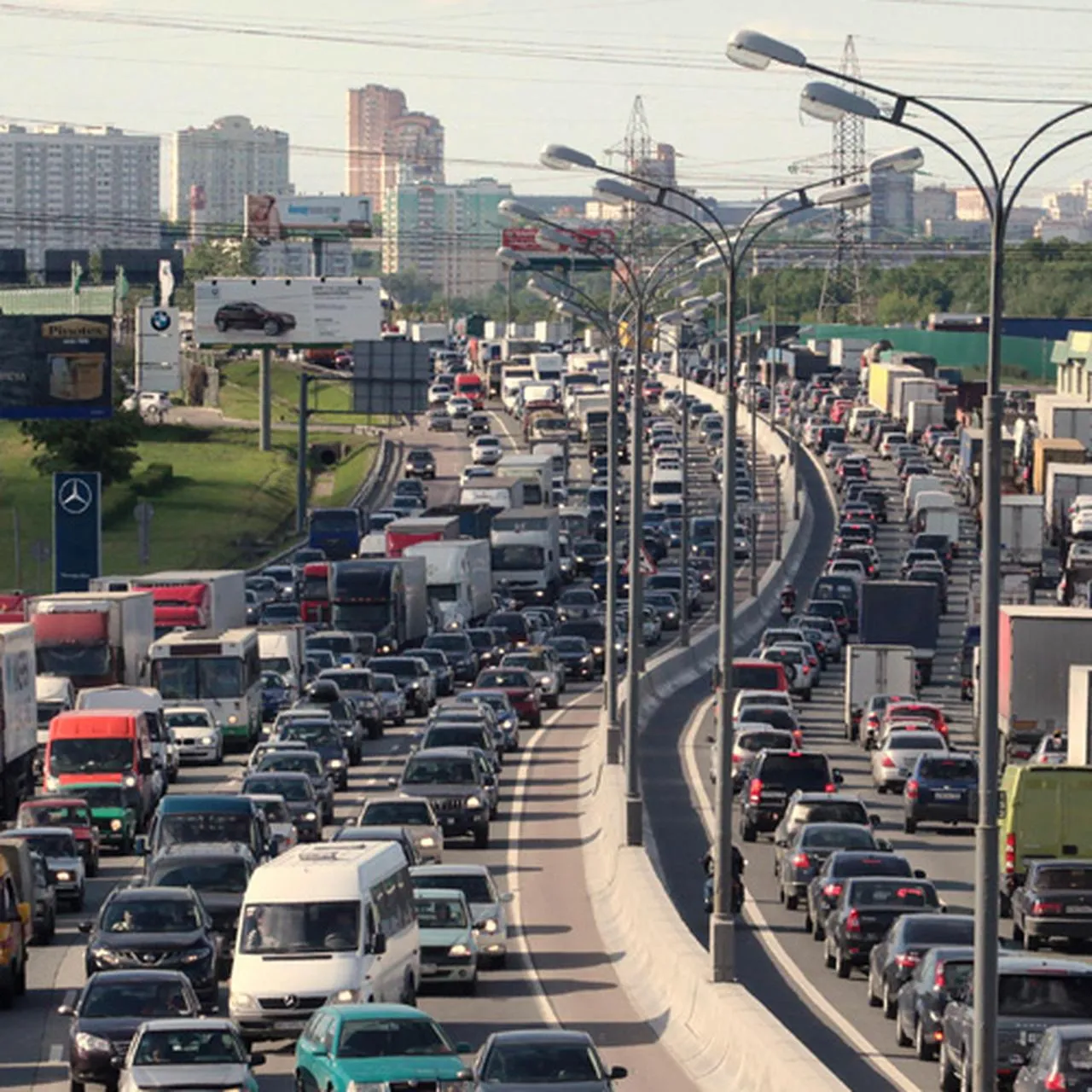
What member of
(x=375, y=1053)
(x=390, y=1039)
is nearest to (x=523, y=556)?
(x=390, y=1039)

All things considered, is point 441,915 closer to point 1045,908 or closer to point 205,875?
point 205,875

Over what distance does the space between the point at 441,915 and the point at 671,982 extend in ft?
10.5

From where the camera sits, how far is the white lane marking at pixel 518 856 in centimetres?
3422

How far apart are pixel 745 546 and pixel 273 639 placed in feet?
151

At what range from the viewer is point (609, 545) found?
57500 millimetres

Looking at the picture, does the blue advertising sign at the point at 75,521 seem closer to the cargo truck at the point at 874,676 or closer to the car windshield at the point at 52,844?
the cargo truck at the point at 874,676

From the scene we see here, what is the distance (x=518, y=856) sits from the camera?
160 feet

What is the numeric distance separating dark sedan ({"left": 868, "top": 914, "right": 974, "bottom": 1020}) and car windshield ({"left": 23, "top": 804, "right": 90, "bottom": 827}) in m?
15.8

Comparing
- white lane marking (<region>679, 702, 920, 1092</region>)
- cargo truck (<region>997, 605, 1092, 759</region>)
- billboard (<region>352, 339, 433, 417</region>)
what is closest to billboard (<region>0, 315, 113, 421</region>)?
billboard (<region>352, 339, 433, 417</region>)

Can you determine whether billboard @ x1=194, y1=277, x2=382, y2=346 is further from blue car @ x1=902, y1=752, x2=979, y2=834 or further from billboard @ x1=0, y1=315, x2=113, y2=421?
A: blue car @ x1=902, y1=752, x2=979, y2=834

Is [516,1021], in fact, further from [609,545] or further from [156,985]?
[609,545]

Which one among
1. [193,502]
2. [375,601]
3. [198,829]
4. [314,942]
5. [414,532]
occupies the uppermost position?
[314,942]

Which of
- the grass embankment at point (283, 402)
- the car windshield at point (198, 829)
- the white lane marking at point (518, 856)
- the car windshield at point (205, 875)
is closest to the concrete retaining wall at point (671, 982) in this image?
the white lane marking at point (518, 856)

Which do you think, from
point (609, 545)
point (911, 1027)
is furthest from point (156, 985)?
point (609, 545)
